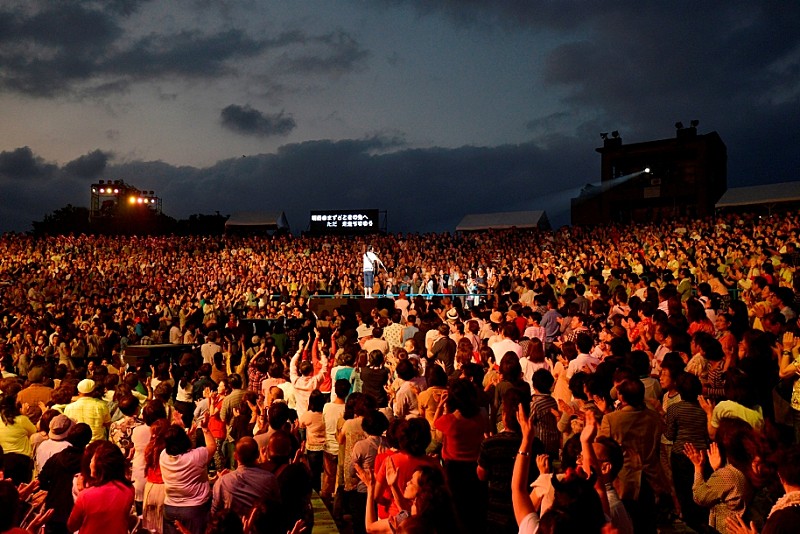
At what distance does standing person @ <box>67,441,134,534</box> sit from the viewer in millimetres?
4036

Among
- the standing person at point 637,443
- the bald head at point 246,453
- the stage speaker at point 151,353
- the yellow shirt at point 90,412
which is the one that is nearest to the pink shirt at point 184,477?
the bald head at point 246,453

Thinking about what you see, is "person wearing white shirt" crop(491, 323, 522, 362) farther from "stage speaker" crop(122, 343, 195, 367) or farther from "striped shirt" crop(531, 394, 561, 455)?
"stage speaker" crop(122, 343, 195, 367)

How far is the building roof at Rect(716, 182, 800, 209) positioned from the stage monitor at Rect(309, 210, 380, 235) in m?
17.6

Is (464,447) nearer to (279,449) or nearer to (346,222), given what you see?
(279,449)

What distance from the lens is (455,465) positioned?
4.99m

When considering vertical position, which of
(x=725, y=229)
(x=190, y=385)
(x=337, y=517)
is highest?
(x=725, y=229)

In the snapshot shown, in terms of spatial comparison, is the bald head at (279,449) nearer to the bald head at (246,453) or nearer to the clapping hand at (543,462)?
the bald head at (246,453)

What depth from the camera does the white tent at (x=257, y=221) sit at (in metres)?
39.2

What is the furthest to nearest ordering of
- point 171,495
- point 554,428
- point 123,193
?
1. point 123,193
2. point 554,428
3. point 171,495

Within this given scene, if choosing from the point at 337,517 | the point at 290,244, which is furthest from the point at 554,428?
the point at 290,244

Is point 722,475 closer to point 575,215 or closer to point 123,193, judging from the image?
point 575,215

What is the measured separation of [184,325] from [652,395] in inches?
589

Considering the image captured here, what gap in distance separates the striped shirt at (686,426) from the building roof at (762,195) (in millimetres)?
27671

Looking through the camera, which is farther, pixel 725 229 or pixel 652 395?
pixel 725 229
